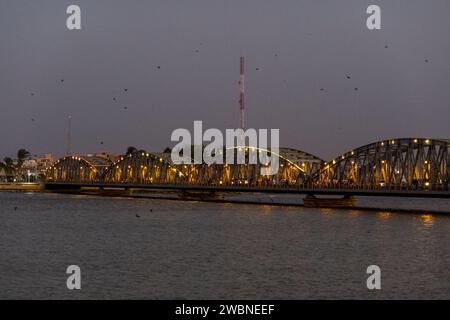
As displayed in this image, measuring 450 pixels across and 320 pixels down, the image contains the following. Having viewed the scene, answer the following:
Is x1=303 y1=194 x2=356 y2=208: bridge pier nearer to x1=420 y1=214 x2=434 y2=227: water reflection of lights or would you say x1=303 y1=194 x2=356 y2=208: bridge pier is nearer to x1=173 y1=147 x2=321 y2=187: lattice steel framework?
x1=173 y1=147 x2=321 y2=187: lattice steel framework

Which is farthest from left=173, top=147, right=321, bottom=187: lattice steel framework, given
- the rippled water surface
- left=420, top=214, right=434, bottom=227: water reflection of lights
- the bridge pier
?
the rippled water surface

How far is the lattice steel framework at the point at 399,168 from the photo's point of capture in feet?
391

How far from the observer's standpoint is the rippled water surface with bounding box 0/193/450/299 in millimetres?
51125

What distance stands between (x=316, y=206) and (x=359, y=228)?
5488 cm

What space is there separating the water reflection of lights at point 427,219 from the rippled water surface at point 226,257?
12cm

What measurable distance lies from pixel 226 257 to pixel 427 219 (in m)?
52.6

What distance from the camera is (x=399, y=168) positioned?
13200cm

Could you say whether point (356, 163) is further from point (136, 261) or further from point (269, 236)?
point (136, 261)

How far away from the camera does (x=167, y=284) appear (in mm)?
52812

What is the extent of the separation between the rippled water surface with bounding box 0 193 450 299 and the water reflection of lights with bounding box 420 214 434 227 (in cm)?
12

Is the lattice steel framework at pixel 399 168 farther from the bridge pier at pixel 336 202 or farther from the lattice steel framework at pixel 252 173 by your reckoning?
the lattice steel framework at pixel 252 173

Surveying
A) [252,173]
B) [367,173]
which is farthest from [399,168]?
[252,173]

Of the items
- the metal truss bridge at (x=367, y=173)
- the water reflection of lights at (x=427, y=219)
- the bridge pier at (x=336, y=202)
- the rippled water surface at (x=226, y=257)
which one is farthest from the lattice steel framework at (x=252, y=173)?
the rippled water surface at (x=226, y=257)
